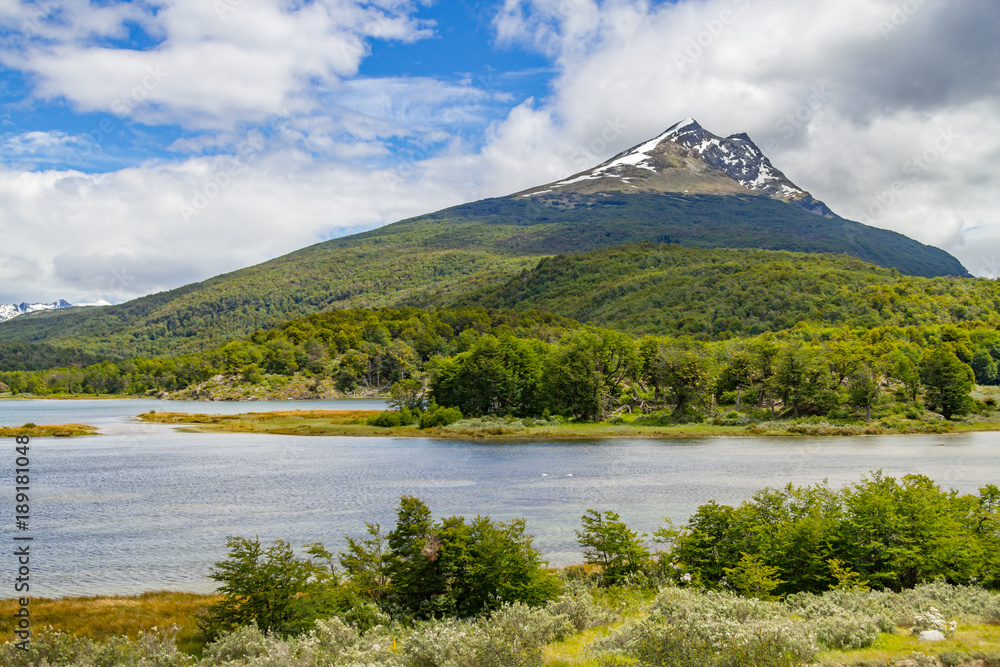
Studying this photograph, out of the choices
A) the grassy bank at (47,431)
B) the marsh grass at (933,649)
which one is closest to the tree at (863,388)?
the marsh grass at (933,649)

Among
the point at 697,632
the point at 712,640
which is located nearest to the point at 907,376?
the point at 697,632

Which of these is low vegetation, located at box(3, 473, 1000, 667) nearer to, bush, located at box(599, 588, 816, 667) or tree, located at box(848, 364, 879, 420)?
bush, located at box(599, 588, 816, 667)

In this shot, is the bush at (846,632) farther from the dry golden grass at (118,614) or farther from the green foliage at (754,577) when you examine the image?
the dry golden grass at (118,614)

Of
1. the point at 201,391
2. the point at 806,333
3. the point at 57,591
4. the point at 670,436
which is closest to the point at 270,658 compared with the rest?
the point at 57,591

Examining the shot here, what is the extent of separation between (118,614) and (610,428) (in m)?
60.6

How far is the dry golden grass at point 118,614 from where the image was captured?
17.8 meters

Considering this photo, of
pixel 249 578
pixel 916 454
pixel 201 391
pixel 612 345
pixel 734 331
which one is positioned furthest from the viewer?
pixel 734 331

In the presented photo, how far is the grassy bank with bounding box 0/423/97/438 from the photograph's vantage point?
76956 millimetres

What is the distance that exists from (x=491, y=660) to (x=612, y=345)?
249ft

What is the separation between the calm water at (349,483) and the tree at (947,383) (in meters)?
11.5

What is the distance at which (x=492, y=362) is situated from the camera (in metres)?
86.5

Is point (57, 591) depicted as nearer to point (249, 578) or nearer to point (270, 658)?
point (249, 578)

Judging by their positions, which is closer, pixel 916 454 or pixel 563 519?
pixel 563 519

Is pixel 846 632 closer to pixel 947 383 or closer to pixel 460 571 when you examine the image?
pixel 460 571
